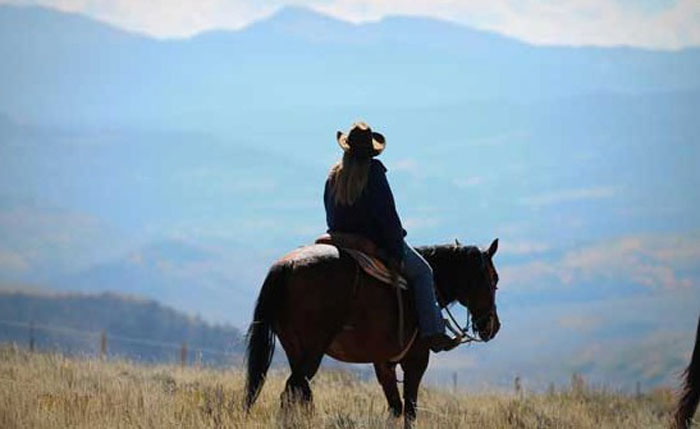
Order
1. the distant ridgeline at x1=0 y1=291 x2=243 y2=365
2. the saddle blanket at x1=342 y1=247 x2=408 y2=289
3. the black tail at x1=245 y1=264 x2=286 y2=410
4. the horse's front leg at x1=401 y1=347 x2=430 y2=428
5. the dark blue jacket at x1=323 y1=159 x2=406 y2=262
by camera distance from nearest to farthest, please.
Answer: the black tail at x1=245 y1=264 x2=286 y2=410, the saddle blanket at x1=342 y1=247 x2=408 y2=289, the dark blue jacket at x1=323 y1=159 x2=406 y2=262, the horse's front leg at x1=401 y1=347 x2=430 y2=428, the distant ridgeline at x1=0 y1=291 x2=243 y2=365

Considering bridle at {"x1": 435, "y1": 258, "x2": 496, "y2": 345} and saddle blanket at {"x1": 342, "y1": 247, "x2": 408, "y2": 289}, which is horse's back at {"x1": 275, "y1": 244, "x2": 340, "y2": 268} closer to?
saddle blanket at {"x1": 342, "y1": 247, "x2": 408, "y2": 289}

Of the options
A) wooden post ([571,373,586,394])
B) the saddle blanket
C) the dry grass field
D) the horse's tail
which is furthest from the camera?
wooden post ([571,373,586,394])

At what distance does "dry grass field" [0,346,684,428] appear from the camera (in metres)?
11.2

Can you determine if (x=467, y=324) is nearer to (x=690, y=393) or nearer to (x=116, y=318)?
(x=690, y=393)

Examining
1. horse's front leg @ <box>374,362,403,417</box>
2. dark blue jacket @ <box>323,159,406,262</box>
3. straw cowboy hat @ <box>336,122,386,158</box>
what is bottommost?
horse's front leg @ <box>374,362,403,417</box>

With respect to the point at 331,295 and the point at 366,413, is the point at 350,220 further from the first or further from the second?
the point at 366,413

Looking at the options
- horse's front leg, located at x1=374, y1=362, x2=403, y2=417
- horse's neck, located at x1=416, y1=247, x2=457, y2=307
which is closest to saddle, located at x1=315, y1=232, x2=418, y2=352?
horse's front leg, located at x1=374, y1=362, x2=403, y2=417

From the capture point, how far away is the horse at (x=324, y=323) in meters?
11.7

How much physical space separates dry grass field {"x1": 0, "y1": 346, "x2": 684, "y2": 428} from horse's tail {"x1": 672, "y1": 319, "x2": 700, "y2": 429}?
760 mm

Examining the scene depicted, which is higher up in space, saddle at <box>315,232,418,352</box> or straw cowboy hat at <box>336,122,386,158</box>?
straw cowboy hat at <box>336,122,386,158</box>

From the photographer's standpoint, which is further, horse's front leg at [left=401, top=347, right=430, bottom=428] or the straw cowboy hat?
horse's front leg at [left=401, top=347, right=430, bottom=428]

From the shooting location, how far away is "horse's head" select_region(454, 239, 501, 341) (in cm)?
1360

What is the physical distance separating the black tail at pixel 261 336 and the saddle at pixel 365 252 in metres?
0.77

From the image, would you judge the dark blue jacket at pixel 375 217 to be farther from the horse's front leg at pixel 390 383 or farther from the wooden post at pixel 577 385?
the wooden post at pixel 577 385
